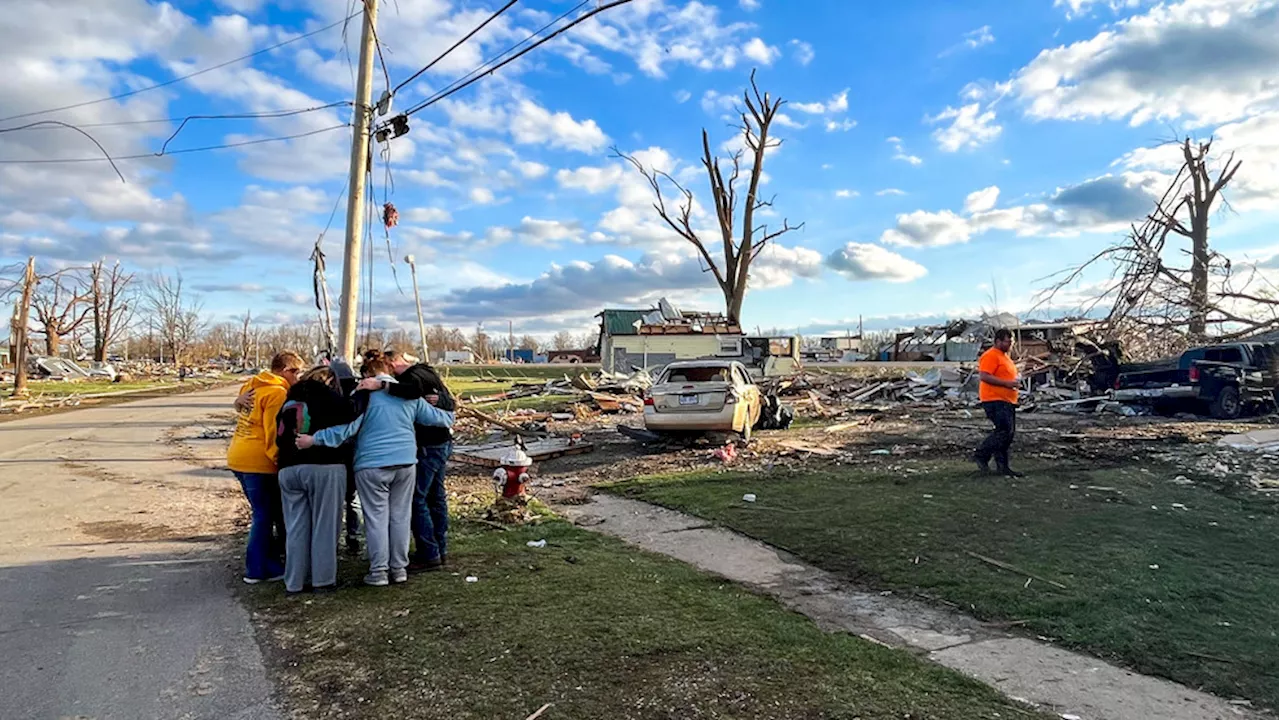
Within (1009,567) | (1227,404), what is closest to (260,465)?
(1009,567)

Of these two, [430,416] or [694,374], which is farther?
[694,374]

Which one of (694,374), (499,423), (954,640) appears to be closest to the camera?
(954,640)

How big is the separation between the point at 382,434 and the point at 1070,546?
19.2 feet

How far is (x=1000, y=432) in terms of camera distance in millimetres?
9977

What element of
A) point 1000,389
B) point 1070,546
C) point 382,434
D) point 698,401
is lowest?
point 1070,546

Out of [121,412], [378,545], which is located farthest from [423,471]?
[121,412]

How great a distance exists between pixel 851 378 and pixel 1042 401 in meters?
9.03

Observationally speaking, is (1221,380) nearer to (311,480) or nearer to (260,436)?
(311,480)

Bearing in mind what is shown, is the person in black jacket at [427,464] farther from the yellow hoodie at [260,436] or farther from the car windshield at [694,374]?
the car windshield at [694,374]

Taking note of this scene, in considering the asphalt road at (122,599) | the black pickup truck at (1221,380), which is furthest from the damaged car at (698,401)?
the black pickup truck at (1221,380)

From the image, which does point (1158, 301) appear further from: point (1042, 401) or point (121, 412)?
point (121, 412)

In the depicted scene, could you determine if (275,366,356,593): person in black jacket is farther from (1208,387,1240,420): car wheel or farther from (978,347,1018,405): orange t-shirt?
(1208,387,1240,420): car wheel

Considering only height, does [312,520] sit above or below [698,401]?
below

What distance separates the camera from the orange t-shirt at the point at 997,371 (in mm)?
9625
